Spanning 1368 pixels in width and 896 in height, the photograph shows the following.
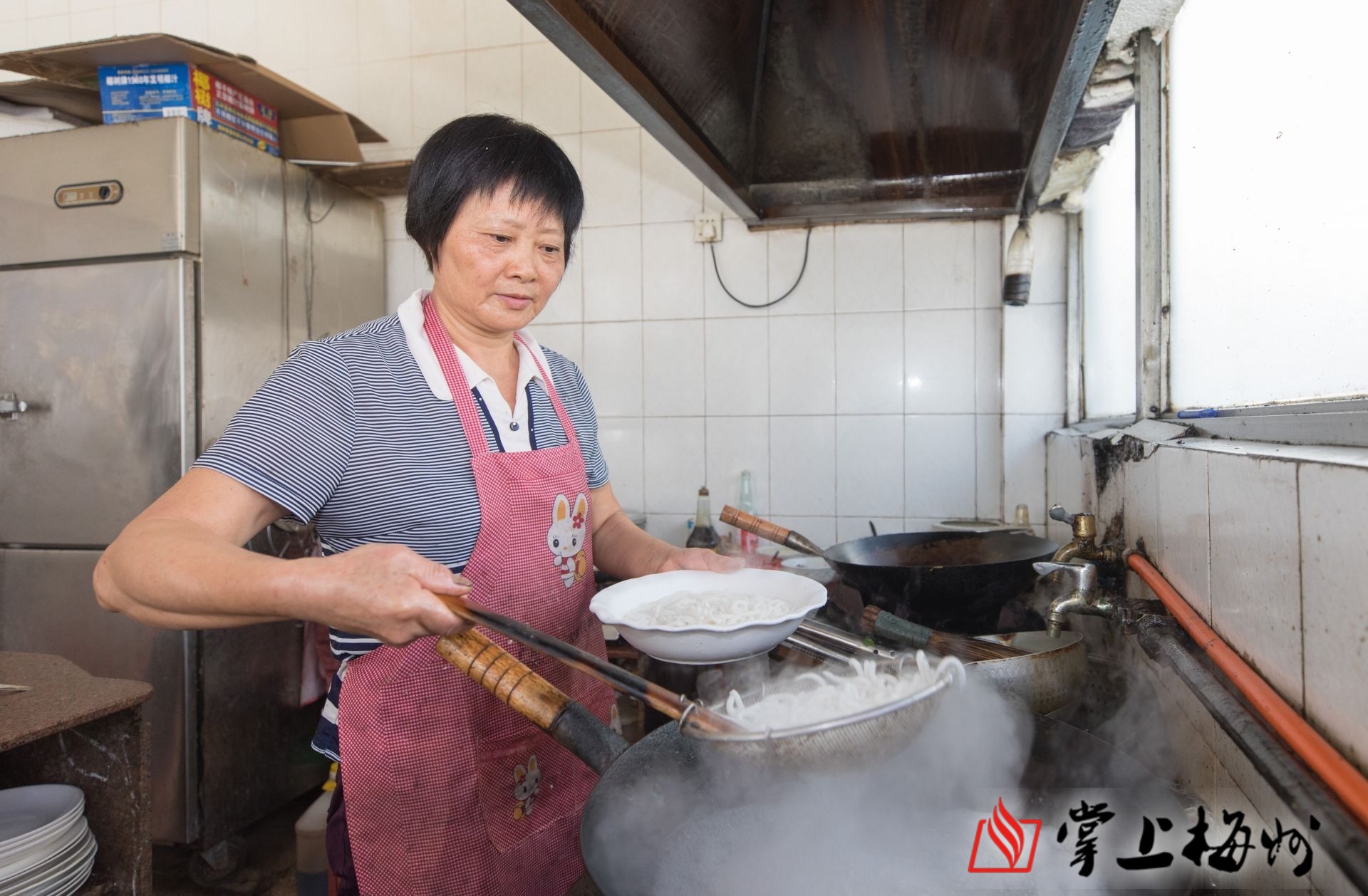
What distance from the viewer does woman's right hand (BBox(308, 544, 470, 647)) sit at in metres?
0.94

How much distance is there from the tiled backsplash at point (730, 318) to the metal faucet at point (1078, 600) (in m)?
1.55

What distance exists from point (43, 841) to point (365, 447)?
1163 mm

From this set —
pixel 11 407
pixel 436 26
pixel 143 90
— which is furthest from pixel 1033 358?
pixel 11 407

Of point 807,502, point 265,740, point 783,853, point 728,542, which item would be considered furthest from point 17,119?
point 783,853

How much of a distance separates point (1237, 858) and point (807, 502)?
225cm

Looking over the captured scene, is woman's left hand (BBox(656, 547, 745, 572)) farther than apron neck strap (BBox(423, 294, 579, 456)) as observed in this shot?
Yes

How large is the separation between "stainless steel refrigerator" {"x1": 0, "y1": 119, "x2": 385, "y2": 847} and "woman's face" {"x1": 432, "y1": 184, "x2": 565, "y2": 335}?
1.67m

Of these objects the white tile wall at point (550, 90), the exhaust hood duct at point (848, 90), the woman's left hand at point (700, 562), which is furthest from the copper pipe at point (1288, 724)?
the white tile wall at point (550, 90)

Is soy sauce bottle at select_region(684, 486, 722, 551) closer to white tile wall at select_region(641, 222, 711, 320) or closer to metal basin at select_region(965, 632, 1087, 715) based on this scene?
white tile wall at select_region(641, 222, 711, 320)

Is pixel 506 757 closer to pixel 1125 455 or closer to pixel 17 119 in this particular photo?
pixel 1125 455

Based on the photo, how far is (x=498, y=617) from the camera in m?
0.92

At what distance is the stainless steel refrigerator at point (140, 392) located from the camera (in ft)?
8.45

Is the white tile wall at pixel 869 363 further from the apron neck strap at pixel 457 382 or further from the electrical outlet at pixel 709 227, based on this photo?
the apron neck strap at pixel 457 382

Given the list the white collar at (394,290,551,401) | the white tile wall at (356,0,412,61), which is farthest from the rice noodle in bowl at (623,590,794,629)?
the white tile wall at (356,0,412,61)
